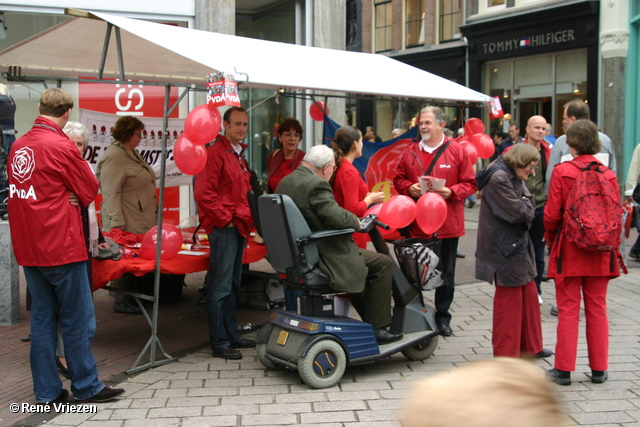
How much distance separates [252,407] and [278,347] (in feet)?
1.94

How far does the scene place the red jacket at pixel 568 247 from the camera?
450 cm

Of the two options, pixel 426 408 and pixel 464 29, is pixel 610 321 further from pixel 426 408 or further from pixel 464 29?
pixel 464 29

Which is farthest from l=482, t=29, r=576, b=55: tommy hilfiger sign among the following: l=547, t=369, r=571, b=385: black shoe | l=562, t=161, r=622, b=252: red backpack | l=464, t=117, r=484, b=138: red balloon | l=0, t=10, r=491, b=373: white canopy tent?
l=547, t=369, r=571, b=385: black shoe

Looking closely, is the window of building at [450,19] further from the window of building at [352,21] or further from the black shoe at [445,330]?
the black shoe at [445,330]

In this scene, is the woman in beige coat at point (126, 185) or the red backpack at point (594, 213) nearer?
the red backpack at point (594, 213)

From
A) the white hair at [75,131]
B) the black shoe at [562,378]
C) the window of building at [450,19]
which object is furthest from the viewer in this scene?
the window of building at [450,19]

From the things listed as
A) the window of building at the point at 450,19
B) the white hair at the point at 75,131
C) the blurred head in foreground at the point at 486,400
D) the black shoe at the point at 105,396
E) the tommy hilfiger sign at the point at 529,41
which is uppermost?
the window of building at the point at 450,19

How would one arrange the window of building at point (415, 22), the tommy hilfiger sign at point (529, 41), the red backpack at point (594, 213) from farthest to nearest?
the window of building at point (415, 22), the tommy hilfiger sign at point (529, 41), the red backpack at point (594, 213)

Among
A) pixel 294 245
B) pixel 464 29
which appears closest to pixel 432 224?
pixel 294 245

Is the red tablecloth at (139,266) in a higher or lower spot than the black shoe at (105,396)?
higher

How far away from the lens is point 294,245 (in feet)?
15.1

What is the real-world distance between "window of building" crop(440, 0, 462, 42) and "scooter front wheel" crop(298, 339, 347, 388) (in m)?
19.8

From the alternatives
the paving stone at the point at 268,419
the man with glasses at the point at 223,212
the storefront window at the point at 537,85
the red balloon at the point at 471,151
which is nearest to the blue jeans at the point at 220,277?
the man with glasses at the point at 223,212

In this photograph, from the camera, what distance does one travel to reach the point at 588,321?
4.62 metres
